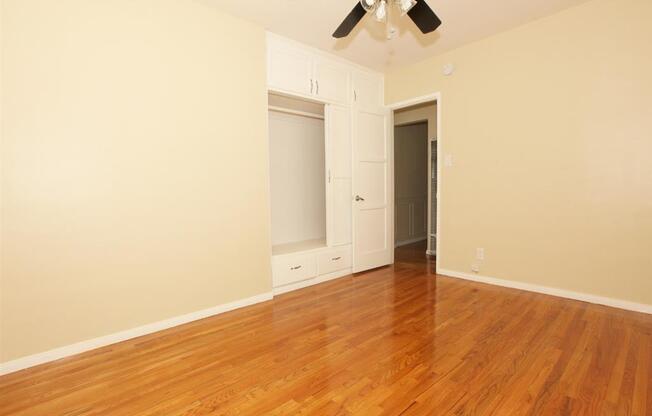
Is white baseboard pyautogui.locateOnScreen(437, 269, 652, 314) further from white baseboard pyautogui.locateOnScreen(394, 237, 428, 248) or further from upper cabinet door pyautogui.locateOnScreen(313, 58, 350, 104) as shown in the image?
upper cabinet door pyautogui.locateOnScreen(313, 58, 350, 104)

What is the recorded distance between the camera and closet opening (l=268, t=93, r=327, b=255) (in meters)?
4.01

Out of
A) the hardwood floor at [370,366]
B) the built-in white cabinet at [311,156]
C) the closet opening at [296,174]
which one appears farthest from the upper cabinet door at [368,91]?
the hardwood floor at [370,366]

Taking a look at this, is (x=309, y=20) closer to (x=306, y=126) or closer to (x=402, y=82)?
(x=306, y=126)

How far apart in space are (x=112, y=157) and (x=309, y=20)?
6.83ft

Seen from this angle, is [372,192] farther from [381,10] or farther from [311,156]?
[381,10]

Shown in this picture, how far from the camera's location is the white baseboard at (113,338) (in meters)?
2.10

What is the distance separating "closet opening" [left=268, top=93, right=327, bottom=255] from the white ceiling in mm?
721

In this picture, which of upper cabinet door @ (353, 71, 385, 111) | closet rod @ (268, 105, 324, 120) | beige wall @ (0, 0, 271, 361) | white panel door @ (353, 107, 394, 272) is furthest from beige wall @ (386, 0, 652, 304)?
beige wall @ (0, 0, 271, 361)

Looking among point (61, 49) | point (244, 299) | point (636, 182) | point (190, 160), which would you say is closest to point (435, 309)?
point (244, 299)

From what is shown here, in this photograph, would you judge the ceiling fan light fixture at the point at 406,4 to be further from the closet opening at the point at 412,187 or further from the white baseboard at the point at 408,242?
the white baseboard at the point at 408,242

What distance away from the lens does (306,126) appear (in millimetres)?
4355

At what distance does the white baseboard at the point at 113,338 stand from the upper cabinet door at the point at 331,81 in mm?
2359

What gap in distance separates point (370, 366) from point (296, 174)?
9.00 ft

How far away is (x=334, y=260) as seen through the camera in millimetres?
3984
